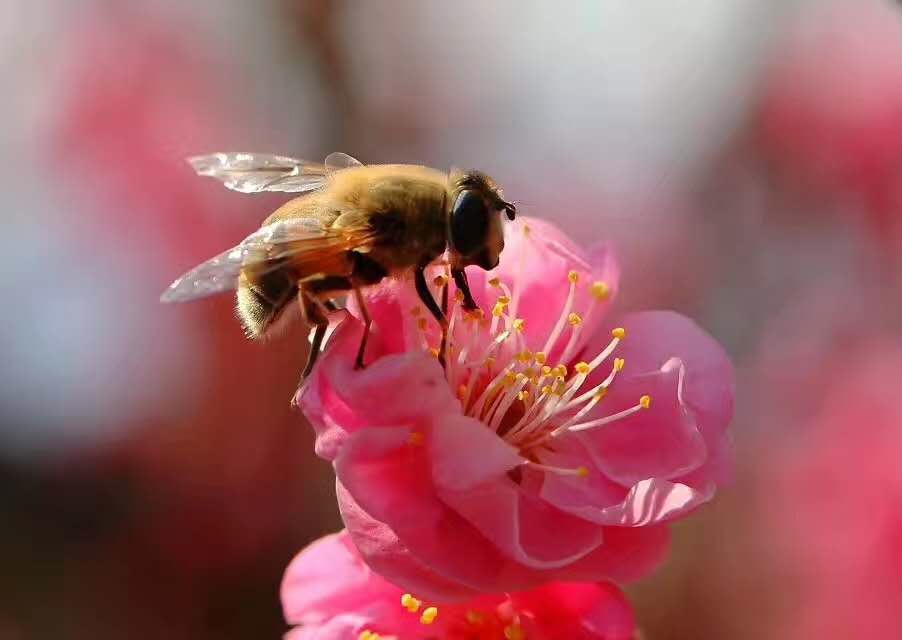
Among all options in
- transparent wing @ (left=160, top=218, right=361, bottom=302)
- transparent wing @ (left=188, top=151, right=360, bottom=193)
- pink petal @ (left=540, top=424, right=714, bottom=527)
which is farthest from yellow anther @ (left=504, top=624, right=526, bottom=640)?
transparent wing @ (left=188, top=151, right=360, bottom=193)

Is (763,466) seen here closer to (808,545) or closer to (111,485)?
(808,545)

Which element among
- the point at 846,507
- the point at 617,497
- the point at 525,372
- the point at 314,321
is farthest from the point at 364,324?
the point at 846,507

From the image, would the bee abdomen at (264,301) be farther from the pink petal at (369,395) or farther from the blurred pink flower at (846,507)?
the blurred pink flower at (846,507)

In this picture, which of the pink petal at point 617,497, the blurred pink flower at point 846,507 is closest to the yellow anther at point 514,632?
the pink petal at point 617,497

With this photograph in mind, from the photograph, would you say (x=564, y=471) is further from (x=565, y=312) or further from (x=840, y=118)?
(x=840, y=118)

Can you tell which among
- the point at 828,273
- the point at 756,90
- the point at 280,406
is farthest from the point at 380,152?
the point at 828,273

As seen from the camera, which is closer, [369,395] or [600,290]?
[369,395]
